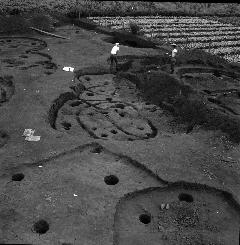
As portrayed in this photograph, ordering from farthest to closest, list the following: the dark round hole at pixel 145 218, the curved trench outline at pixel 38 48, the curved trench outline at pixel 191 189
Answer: the curved trench outline at pixel 38 48, the curved trench outline at pixel 191 189, the dark round hole at pixel 145 218

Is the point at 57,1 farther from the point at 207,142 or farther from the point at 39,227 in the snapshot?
the point at 39,227

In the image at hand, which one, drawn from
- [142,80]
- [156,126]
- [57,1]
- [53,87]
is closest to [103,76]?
[142,80]

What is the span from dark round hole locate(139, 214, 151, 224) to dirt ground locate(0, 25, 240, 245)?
3 cm

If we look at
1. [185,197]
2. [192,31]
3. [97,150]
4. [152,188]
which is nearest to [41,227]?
[152,188]

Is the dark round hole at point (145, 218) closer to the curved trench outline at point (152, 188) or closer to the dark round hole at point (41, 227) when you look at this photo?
the curved trench outline at point (152, 188)

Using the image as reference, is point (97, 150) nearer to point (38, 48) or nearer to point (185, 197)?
point (185, 197)

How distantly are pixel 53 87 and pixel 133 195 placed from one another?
5937 millimetres

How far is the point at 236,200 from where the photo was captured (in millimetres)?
7477

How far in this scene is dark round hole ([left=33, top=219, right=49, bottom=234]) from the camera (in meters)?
6.45

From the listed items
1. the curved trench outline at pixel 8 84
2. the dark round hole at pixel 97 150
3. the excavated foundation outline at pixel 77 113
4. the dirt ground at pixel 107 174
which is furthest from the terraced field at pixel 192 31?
the dark round hole at pixel 97 150

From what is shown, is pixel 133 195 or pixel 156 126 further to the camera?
pixel 156 126

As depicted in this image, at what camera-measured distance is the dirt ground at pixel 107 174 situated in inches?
262

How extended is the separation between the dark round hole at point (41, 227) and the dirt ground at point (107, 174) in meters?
0.02

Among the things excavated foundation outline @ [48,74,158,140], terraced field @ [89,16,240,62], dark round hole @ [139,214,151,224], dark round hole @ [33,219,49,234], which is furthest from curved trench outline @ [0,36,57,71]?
dark round hole @ [33,219,49,234]
